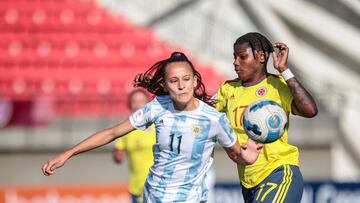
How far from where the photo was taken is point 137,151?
32.0 feet

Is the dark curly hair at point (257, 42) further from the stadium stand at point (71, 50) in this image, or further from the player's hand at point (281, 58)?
the stadium stand at point (71, 50)

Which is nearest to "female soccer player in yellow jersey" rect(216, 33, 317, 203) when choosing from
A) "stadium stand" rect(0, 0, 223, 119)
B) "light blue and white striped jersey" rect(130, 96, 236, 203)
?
"light blue and white striped jersey" rect(130, 96, 236, 203)

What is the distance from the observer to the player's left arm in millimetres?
5992

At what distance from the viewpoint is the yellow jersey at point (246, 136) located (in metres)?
6.19

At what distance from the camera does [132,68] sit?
1537 cm

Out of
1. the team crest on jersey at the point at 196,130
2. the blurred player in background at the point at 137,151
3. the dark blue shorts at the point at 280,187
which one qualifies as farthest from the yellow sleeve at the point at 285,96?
the blurred player in background at the point at 137,151

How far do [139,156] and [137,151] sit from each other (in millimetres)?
72

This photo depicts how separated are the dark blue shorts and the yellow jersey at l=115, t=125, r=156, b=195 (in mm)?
3466

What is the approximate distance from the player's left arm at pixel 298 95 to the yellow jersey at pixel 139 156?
373 centimetres

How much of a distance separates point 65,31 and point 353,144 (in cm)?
546

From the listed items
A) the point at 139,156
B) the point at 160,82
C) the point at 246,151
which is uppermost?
the point at 160,82

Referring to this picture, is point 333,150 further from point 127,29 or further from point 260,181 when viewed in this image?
point 260,181

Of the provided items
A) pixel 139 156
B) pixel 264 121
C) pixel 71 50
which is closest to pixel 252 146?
pixel 264 121

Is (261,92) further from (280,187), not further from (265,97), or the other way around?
(280,187)
